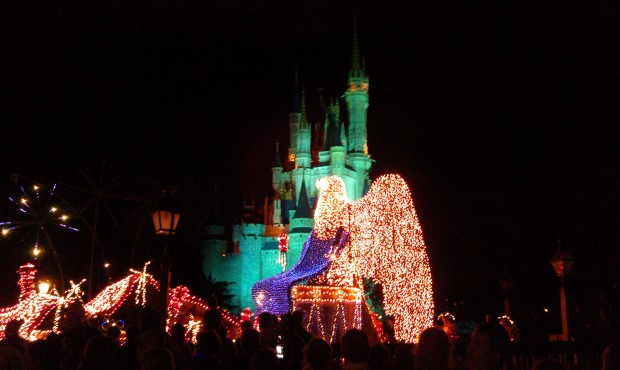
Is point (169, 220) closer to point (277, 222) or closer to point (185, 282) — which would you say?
point (185, 282)

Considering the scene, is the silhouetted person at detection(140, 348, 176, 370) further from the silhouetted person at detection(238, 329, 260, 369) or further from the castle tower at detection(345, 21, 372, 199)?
the castle tower at detection(345, 21, 372, 199)

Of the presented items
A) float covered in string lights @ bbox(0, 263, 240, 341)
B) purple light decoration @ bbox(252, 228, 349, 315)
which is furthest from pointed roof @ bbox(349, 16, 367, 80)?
float covered in string lights @ bbox(0, 263, 240, 341)

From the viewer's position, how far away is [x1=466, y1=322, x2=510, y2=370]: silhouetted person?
4.27 meters

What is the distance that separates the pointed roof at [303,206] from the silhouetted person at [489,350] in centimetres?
5340

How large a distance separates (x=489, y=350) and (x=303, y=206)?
5420 centimetres

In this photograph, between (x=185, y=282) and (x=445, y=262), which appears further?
(x=185, y=282)

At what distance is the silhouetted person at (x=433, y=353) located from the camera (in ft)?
14.4

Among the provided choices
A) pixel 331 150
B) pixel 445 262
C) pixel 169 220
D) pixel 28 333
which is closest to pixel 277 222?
pixel 331 150

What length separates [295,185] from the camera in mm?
65125

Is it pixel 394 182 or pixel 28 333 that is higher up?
pixel 394 182

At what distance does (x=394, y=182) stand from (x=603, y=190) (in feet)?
19.0

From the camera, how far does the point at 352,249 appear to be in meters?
16.4

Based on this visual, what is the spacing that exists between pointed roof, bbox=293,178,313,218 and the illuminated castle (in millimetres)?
106

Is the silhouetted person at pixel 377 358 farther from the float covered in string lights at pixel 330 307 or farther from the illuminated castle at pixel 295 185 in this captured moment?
the illuminated castle at pixel 295 185
